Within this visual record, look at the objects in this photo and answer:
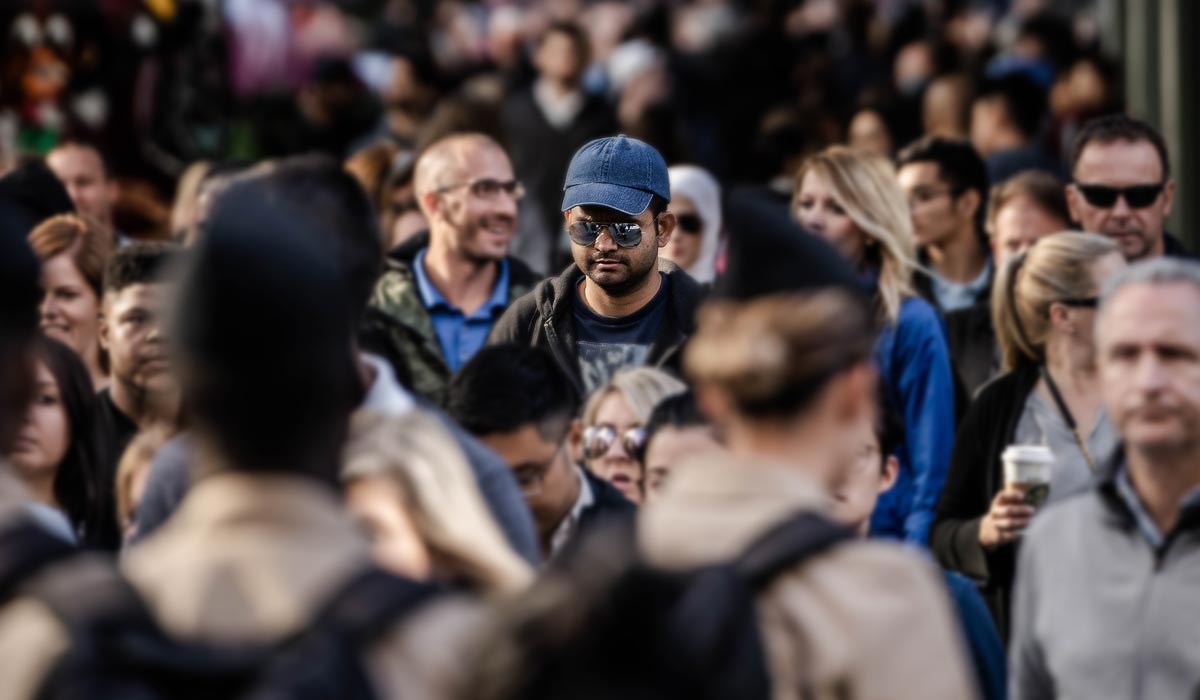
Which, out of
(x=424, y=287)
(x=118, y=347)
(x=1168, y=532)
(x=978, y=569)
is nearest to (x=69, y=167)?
(x=424, y=287)

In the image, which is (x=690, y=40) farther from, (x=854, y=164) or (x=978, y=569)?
(x=978, y=569)

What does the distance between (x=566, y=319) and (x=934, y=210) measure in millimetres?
2394

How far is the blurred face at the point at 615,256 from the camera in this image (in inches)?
244

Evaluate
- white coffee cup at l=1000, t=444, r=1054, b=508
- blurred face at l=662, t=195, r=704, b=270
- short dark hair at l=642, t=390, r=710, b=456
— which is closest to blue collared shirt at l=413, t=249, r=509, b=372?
blurred face at l=662, t=195, r=704, b=270

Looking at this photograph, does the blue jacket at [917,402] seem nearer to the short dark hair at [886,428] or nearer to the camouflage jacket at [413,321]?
the short dark hair at [886,428]

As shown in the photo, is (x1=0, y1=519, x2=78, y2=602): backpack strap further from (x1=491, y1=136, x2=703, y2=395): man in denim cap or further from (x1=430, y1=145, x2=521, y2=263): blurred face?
(x1=430, y1=145, x2=521, y2=263): blurred face

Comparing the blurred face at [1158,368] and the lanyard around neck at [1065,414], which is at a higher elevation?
the blurred face at [1158,368]

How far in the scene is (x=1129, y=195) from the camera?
730 centimetres

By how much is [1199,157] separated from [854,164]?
7176 mm

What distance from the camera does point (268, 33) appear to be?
14.7 meters

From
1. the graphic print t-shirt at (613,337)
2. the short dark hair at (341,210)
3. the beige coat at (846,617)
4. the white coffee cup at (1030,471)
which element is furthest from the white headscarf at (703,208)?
the beige coat at (846,617)

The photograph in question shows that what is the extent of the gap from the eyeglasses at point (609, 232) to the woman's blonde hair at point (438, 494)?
9.83ft

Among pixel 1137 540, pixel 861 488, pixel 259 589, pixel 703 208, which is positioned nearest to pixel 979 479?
pixel 861 488

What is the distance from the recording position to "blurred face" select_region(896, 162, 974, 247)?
8141mm
